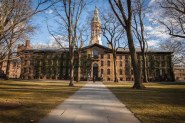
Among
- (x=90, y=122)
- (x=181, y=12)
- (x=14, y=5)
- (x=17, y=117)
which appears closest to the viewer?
(x=90, y=122)

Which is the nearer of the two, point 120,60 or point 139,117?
point 139,117

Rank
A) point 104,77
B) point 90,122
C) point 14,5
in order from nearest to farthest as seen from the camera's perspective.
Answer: point 90,122 < point 14,5 < point 104,77

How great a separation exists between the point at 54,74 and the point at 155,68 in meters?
33.2

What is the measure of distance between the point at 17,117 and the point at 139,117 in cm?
358

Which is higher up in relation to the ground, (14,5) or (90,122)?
(14,5)

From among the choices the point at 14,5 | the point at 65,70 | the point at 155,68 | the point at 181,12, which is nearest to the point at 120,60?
the point at 155,68

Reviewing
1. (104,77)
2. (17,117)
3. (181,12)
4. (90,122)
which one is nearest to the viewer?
(90,122)

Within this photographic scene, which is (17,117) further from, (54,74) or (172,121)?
(54,74)

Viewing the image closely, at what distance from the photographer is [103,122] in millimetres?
6121

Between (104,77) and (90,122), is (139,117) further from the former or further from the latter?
(104,77)

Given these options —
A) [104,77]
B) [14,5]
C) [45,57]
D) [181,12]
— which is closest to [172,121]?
[14,5]

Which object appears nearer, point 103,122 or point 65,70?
point 103,122

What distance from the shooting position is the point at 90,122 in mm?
6121

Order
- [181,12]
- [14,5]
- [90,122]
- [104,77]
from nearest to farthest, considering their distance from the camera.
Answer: [90,122] → [14,5] → [181,12] → [104,77]
